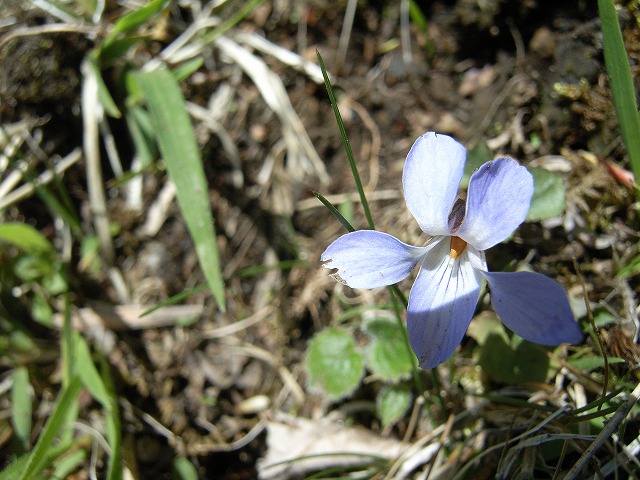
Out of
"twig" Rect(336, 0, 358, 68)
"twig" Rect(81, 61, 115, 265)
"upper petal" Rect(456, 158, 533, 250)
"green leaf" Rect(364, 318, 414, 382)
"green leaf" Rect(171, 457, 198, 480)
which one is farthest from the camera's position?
"twig" Rect(336, 0, 358, 68)

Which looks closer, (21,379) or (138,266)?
(21,379)

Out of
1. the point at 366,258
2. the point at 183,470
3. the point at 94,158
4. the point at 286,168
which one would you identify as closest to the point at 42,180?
the point at 94,158

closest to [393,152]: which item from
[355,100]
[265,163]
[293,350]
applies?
[355,100]

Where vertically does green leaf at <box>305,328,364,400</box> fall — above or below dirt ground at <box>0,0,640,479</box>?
below

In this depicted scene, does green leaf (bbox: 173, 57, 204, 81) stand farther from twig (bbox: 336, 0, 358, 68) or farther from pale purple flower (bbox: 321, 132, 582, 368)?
pale purple flower (bbox: 321, 132, 582, 368)

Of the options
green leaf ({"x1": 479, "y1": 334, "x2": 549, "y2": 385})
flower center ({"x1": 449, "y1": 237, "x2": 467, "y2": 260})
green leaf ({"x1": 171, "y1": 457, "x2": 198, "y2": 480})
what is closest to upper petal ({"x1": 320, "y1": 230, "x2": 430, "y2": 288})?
flower center ({"x1": 449, "y1": 237, "x2": 467, "y2": 260})

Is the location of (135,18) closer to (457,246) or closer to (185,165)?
(185,165)

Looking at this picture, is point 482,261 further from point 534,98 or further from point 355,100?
point 355,100
